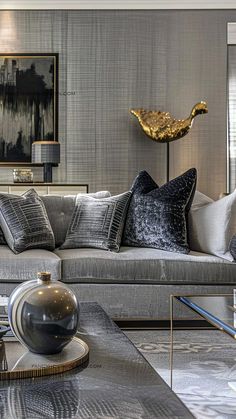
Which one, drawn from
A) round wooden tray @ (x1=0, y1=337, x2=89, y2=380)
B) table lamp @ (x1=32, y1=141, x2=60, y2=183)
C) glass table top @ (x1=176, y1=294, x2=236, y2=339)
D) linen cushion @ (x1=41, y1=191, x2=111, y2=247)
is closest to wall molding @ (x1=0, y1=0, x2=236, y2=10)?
table lamp @ (x1=32, y1=141, x2=60, y2=183)

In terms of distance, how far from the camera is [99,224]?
3705mm

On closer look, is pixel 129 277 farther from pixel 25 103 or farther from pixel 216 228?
pixel 25 103

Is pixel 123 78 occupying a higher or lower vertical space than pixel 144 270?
higher

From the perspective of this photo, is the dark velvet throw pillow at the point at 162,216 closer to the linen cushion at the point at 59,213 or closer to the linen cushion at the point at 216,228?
the linen cushion at the point at 216,228

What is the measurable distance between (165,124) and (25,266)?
2.36 metres

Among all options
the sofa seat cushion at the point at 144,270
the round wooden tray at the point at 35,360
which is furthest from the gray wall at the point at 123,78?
the round wooden tray at the point at 35,360

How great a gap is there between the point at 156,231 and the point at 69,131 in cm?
204

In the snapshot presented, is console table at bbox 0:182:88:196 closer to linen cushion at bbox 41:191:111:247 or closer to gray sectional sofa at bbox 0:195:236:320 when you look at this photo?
linen cushion at bbox 41:191:111:247

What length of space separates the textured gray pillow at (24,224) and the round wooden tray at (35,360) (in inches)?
71.0

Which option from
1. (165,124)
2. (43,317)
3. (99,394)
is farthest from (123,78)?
(99,394)

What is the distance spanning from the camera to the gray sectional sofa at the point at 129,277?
329 centimetres

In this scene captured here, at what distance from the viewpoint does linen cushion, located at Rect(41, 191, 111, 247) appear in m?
3.90

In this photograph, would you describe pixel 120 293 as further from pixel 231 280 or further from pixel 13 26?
pixel 13 26

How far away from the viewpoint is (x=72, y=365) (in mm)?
1528
